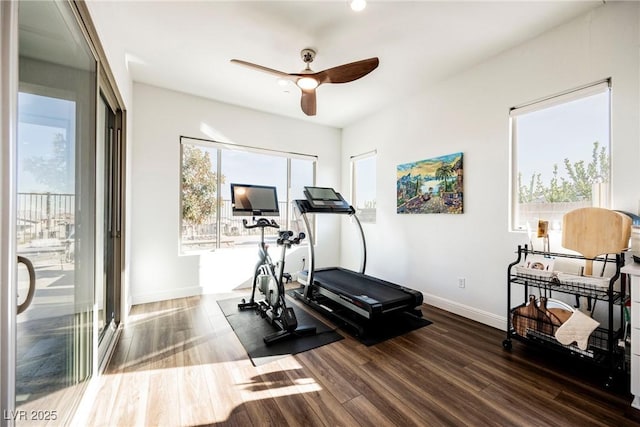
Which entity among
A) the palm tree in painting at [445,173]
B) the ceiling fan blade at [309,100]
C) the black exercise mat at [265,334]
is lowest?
the black exercise mat at [265,334]

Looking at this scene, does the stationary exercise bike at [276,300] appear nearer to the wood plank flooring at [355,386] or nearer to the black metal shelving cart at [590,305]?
the wood plank flooring at [355,386]

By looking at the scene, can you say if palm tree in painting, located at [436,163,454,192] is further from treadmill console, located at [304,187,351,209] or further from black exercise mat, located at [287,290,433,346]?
black exercise mat, located at [287,290,433,346]

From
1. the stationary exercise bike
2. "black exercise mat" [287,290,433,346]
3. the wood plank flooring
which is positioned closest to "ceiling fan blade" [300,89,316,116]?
the stationary exercise bike

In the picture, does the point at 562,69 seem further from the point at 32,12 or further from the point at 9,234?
the point at 9,234

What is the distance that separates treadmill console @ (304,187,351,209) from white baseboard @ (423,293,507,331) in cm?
161

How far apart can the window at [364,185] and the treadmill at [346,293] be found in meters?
0.97

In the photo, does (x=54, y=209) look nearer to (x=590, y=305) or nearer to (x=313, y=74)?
(x=313, y=74)

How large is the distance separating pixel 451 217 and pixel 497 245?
0.58m

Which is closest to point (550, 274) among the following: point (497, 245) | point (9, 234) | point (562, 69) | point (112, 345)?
point (497, 245)

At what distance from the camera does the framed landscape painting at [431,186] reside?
314 centimetres

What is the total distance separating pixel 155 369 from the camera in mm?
2027

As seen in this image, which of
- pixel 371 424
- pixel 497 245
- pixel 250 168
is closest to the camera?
pixel 371 424

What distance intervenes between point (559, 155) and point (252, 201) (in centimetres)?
303

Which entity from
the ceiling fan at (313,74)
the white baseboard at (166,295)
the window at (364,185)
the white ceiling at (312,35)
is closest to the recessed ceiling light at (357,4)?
the white ceiling at (312,35)
